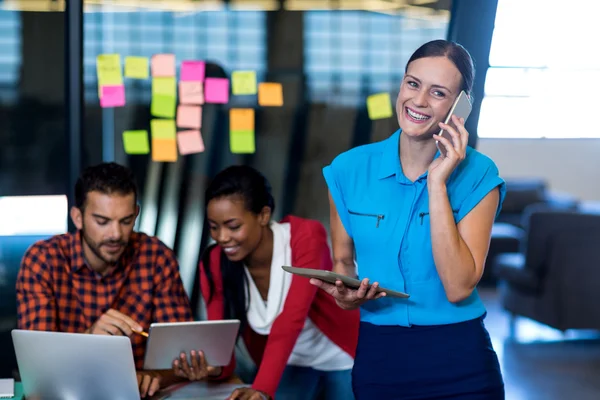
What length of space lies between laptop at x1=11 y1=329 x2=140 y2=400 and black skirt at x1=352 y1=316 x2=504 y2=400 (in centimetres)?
56

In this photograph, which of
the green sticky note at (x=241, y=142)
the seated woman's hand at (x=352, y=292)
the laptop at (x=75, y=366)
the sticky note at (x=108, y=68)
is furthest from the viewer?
the green sticky note at (x=241, y=142)

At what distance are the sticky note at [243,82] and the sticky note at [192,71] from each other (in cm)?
13

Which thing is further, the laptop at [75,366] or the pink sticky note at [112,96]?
the pink sticky note at [112,96]

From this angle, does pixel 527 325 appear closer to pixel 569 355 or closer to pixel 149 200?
pixel 569 355

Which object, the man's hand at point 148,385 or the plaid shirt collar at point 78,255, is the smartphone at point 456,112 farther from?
the plaid shirt collar at point 78,255

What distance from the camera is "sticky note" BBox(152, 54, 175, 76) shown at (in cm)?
327

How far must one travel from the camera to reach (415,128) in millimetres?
1707

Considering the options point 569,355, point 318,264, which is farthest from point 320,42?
point 569,355

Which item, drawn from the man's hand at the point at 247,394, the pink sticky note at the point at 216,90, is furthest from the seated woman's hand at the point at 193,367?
the pink sticky note at the point at 216,90

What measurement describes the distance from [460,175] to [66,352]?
96cm

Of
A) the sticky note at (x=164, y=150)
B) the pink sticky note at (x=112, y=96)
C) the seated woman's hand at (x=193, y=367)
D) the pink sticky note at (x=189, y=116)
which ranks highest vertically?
the pink sticky note at (x=112, y=96)

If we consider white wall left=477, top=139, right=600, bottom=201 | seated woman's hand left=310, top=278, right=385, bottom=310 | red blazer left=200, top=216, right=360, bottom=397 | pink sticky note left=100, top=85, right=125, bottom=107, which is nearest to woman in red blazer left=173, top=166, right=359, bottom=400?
red blazer left=200, top=216, right=360, bottom=397

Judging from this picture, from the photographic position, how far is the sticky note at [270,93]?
3332 mm

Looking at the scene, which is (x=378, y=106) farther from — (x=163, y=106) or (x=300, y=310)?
(x=300, y=310)
